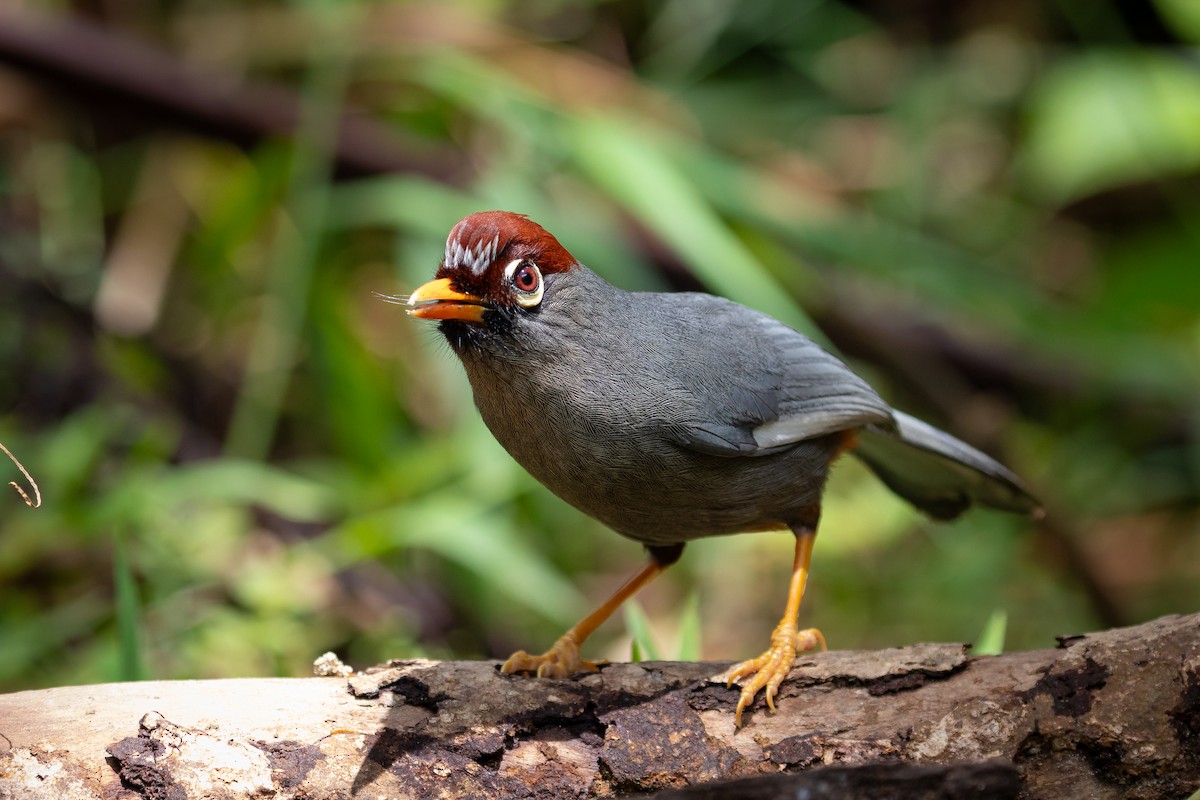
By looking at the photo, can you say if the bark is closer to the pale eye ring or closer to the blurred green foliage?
the pale eye ring

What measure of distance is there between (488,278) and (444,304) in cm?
15

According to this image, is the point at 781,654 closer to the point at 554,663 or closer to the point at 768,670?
the point at 768,670

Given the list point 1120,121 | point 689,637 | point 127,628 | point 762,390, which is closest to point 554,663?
point 689,637

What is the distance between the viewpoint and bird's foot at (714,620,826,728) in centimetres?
304

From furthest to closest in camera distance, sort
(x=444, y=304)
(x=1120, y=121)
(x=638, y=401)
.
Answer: (x=1120, y=121), (x=638, y=401), (x=444, y=304)

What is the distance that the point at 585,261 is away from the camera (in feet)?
19.3

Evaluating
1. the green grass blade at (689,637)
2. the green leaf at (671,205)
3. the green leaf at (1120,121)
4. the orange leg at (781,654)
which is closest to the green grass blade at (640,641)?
the green grass blade at (689,637)

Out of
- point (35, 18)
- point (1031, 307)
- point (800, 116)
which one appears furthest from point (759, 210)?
point (35, 18)

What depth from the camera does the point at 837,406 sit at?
3635mm

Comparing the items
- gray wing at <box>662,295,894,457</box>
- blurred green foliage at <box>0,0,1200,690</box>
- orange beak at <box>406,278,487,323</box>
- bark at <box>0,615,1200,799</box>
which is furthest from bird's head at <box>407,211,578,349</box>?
blurred green foliage at <box>0,0,1200,690</box>

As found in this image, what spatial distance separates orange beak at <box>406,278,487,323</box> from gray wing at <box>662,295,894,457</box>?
25.5 inches

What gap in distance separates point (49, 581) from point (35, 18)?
10.8 feet

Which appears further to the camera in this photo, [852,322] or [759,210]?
[852,322]

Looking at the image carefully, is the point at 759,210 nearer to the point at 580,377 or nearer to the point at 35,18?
the point at 580,377
